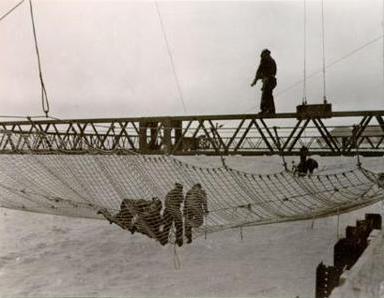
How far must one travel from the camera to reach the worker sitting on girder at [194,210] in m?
11.6

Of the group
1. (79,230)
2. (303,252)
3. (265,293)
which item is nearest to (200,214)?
(265,293)

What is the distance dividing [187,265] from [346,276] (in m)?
8.05

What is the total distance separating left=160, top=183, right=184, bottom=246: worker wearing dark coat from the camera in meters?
12.0

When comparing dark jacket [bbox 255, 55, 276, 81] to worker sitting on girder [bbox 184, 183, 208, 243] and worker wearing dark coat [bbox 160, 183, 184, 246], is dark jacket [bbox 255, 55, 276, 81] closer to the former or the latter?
worker sitting on girder [bbox 184, 183, 208, 243]

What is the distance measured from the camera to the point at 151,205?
12414mm

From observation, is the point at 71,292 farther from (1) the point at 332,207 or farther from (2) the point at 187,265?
(1) the point at 332,207

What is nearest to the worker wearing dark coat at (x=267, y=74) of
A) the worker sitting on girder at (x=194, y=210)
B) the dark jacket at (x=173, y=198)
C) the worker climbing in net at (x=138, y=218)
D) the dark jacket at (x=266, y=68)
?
the dark jacket at (x=266, y=68)

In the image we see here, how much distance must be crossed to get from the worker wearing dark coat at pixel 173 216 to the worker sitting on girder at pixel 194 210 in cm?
25

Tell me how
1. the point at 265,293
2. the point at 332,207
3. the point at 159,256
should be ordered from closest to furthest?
the point at 332,207 → the point at 265,293 → the point at 159,256

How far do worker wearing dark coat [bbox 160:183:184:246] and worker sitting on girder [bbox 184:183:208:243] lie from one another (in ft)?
0.80

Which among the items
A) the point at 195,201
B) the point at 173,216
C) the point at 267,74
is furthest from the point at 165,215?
the point at 267,74

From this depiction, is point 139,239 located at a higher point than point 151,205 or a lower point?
lower

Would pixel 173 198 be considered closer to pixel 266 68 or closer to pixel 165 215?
pixel 165 215

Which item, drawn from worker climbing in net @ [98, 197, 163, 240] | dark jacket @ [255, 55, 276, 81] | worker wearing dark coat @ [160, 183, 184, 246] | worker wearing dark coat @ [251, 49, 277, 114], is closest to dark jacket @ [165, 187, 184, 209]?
worker wearing dark coat @ [160, 183, 184, 246]
